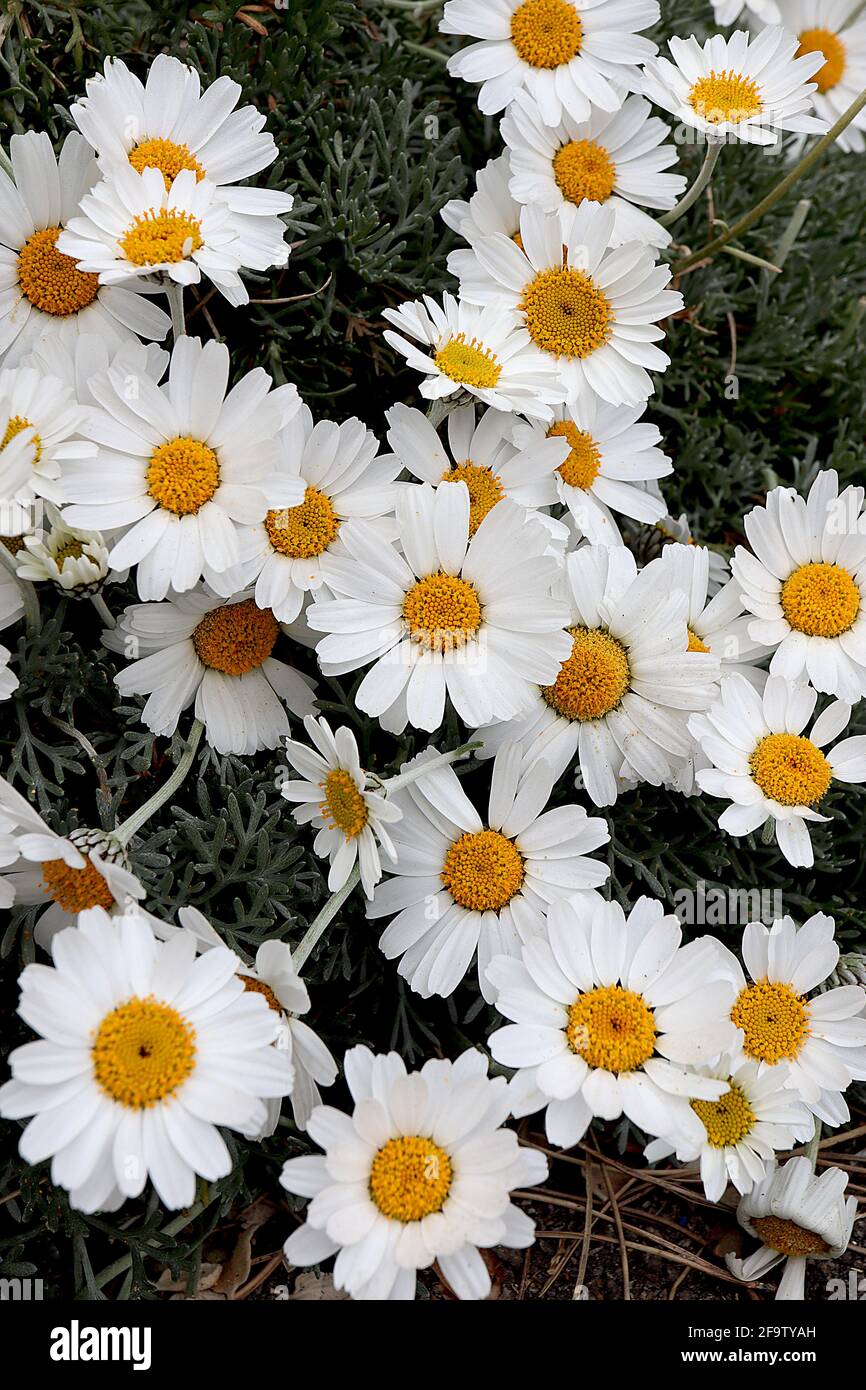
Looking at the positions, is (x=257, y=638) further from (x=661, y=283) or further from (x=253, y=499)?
(x=661, y=283)

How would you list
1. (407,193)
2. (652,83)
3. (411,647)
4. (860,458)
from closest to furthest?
1. (411,647)
2. (652,83)
3. (407,193)
4. (860,458)

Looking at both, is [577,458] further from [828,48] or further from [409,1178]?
[828,48]

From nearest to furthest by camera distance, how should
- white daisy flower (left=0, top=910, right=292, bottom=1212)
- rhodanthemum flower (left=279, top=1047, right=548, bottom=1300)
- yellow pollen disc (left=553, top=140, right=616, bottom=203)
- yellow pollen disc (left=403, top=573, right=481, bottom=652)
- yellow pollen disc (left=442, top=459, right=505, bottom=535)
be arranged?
white daisy flower (left=0, top=910, right=292, bottom=1212), rhodanthemum flower (left=279, top=1047, right=548, bottom=1300), yellow pollen disc (left=403, top=573, right=481, bottom=652), yellow pollen disc (left=442, top=459, right=505, bottom=535), yellow pollen disc (left=553, top=140, right=616, bottom=203)

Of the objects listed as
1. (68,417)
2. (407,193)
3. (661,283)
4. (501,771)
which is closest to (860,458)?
(661,283)

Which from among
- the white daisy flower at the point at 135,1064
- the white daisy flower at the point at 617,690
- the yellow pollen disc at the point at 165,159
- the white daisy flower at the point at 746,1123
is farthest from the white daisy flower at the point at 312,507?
the white daisy flower at the point at 746,1123

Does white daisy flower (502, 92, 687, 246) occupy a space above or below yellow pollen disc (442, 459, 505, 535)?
above

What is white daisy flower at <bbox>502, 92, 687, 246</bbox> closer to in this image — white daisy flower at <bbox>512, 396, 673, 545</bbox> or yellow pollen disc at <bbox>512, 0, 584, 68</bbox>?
yellow pollen disc at <bbox>512, 0, 584, 68</bbox>

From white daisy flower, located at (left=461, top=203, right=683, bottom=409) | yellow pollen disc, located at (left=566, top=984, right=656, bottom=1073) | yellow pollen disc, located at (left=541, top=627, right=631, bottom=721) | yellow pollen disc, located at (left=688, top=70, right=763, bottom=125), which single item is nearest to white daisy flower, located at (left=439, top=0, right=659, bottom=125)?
yellow pollen disc, located at (left=688, top=70, right=763, bottom=125)
